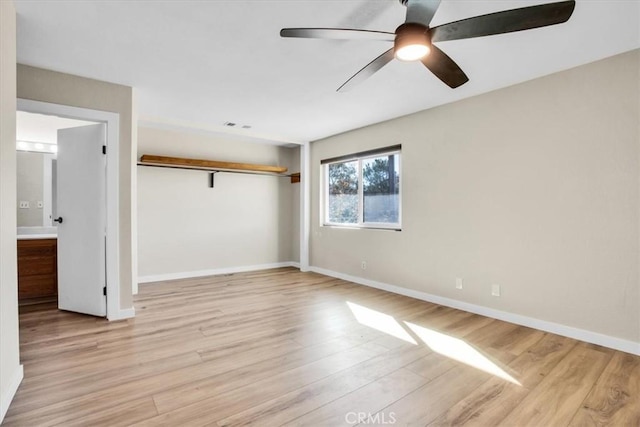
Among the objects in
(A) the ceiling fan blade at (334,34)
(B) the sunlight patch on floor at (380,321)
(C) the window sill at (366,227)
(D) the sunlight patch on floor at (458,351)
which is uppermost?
(A) the ceiling fan blade at (334,34)

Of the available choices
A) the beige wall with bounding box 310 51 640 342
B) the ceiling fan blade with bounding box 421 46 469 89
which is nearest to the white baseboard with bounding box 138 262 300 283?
the beige wall with bounding box 310 51 640 342

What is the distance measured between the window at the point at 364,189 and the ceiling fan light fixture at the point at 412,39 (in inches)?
101

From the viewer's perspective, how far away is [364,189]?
16.6 ft

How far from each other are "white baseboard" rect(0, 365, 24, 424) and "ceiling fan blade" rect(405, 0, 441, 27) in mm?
3061

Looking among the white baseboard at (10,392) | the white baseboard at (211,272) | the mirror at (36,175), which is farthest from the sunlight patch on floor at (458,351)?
the mirror at (36,175)

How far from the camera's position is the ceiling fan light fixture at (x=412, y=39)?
179 centimetres

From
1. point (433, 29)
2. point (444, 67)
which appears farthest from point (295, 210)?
point (433, 29)

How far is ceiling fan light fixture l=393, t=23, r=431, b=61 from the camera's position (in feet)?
5.89

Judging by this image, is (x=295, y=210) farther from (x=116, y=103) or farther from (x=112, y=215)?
(x=116, y=103)

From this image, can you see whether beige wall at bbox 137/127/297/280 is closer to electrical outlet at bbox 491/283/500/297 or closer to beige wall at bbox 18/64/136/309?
beige wall at bbox 18/64/136/309

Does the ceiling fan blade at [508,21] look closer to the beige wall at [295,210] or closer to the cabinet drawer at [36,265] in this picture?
the beige wall at [295,210]

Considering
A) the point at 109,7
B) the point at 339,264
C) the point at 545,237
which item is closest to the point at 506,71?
the point at 545,237

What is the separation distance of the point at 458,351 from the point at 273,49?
2889mm

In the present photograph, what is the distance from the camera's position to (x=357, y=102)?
3770 millimetres
